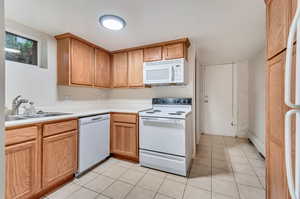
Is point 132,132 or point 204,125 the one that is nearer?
point 132,132

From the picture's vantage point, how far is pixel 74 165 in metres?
1.79

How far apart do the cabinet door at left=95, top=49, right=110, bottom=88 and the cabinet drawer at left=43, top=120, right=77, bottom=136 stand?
3.55 feet

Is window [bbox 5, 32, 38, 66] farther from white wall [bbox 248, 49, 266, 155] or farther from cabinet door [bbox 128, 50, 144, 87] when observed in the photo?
white wall [bbox 248, 49, 266, 155]

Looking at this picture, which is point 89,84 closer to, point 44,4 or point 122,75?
point 122,75

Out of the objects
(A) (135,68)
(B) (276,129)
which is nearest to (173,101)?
(A) (135,68)

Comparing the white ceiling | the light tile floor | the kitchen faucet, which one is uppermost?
the white ceiling

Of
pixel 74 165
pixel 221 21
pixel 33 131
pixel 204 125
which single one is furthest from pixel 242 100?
pixel 33 131

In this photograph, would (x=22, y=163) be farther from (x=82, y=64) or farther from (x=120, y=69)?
(x=120, y=69)

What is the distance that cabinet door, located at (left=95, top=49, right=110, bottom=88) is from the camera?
267 centimetres

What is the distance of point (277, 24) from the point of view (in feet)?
3.09

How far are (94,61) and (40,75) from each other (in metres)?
0.90

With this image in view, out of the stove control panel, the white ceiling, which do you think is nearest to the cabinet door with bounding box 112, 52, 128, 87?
the white ceiling

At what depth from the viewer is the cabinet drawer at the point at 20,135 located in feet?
3.91

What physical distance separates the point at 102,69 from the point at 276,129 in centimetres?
278
